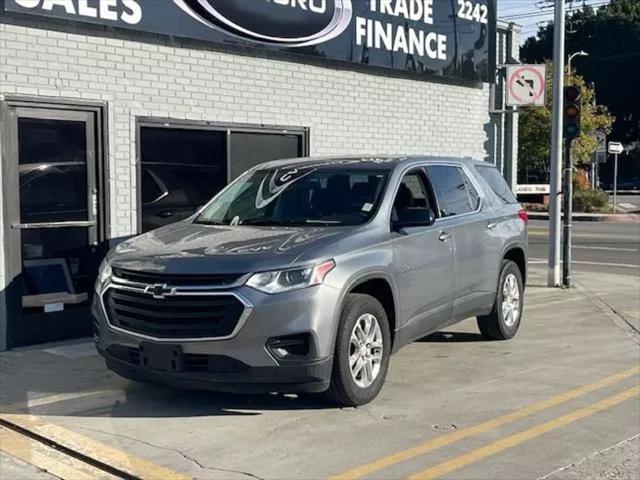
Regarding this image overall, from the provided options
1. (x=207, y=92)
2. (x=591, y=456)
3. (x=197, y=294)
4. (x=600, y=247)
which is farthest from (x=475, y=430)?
(x=600, y=247)

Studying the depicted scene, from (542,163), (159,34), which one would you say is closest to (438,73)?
(159,34)

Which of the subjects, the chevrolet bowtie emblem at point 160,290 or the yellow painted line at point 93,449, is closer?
the yellow painted line at point 93,449

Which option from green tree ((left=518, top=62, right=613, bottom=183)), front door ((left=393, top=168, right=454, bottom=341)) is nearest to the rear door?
front door ((left=393, top=168, right=454, bottom=341))

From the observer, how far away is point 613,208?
35812 millimetres

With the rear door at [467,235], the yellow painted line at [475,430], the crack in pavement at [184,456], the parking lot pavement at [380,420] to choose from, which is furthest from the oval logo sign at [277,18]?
the yellow painted line at [475,430]

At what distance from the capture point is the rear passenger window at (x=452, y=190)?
7835 mm

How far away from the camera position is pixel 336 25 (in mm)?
11727

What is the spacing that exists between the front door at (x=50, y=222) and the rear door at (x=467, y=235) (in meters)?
3.80

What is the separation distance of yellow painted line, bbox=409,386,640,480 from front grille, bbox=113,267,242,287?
180cm

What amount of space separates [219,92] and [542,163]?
33.5 m

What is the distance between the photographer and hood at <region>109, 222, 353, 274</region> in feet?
19.0

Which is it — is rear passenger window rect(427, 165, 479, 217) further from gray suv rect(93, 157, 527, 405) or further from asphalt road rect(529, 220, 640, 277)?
asphalt road rect(529, 220, 640, 277)

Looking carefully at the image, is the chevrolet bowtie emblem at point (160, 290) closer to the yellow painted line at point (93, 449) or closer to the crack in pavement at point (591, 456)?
the yellow painted line at point (93, 449)

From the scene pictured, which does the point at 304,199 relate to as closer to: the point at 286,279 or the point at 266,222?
the point at 266,222
